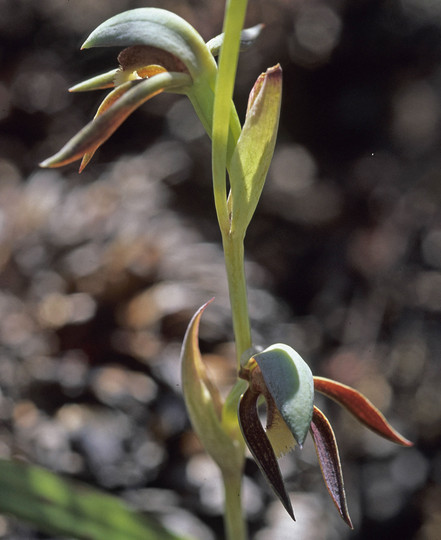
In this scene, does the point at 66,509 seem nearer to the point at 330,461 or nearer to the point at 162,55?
the point at 330,461

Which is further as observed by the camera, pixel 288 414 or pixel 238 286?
pixel 238 286

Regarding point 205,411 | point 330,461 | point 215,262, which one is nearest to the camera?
point 330,461

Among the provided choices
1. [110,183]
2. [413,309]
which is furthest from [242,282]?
[110,183]

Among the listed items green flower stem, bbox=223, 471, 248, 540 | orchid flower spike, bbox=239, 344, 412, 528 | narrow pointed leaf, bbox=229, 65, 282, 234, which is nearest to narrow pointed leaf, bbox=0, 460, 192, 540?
green flower stem, bbox=223, 471, 248, 540

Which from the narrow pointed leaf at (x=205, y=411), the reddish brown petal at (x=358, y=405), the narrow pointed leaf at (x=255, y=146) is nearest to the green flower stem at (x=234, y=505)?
the narrow pointed leaf at (x=205, y=411)

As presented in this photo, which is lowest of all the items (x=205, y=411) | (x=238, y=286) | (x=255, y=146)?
(x=205, y=411)

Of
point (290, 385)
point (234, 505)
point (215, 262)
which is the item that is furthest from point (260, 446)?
point (215, 262)

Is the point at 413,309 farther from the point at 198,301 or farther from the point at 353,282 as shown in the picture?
the point at 198,301

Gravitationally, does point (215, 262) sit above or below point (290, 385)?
below
